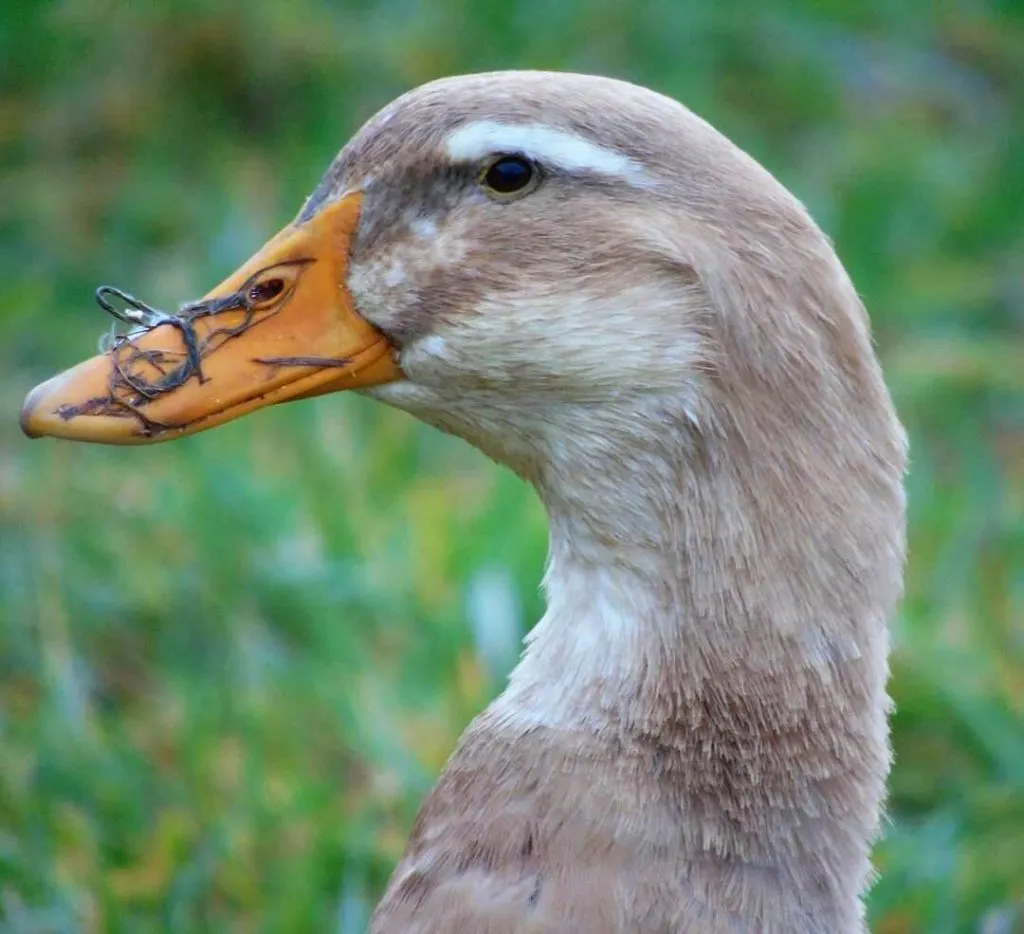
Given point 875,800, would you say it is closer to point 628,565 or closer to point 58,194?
point 628,565

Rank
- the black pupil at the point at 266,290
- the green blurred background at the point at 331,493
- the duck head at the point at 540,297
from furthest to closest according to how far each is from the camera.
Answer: the green blurred background at the point at 331,493 < the black pupil at the point at 266,290 < the duck head at the point at 540,297

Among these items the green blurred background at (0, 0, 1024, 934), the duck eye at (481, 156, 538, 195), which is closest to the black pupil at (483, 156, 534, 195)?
the duck eye at (481, 156, 538, 195)

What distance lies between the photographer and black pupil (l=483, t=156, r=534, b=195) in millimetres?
1301

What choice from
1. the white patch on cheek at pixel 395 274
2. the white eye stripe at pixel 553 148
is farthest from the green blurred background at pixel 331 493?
the white eye stripe at pixel 553 148

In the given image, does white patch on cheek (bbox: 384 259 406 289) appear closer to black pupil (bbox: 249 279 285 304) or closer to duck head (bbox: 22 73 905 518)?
duck head (bbox: 22 73 905 518)

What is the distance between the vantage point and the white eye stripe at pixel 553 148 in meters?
1.28

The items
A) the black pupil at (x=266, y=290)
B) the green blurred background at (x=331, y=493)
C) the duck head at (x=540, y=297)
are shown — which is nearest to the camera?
the duck head at (x=540, y=297)

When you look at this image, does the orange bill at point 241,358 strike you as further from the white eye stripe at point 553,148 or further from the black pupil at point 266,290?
the white eye stripe at point 553,148

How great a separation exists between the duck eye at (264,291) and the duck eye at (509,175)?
0.69ft

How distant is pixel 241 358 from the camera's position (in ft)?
4.56

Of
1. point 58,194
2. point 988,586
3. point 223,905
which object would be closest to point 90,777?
point 223,905

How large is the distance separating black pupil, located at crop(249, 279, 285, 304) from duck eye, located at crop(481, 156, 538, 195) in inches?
8.2

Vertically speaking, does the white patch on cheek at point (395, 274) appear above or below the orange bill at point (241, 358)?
above

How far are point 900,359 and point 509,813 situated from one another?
2.14m
